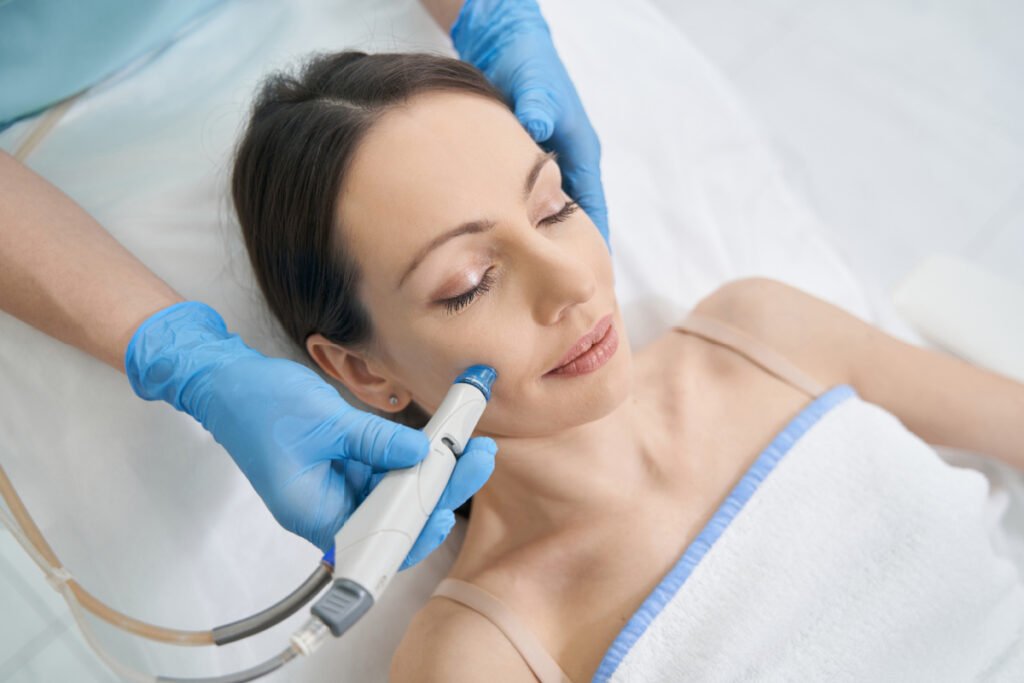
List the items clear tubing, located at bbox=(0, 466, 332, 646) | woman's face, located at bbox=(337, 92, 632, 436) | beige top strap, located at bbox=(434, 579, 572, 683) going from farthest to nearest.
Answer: beige top strap, located at bbox=(434, 579, 572, 683)
woman's face, located at bbox=(337, 92, 632, 436)
clear tubing, located at bbox=(0, 466, 332, 646)

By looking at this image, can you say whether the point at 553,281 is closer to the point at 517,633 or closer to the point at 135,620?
the point at 517,633

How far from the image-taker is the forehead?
1.09 meters

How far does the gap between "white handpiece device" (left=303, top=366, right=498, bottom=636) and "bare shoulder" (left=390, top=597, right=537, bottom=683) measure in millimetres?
258

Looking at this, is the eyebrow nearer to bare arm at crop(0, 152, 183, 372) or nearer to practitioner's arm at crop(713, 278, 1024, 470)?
bare arm at crop(0, 152, 183, 372)

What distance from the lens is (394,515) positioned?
37.8 inches

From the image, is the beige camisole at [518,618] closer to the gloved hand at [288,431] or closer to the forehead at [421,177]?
the gloved hand at [288,431]

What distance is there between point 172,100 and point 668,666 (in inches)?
48.4

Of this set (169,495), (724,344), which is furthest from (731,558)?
(169,495)

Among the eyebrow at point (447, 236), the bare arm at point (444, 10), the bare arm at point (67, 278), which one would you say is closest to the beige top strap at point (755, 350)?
the eyebrow at point (447, 236)

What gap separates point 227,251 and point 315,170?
384 millimetres

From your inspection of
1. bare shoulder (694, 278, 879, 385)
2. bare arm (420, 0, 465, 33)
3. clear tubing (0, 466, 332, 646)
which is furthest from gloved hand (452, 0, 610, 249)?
clear tubing (0, 466, 332, 646)

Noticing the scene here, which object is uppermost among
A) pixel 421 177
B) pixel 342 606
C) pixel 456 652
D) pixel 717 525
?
pixel 421 177

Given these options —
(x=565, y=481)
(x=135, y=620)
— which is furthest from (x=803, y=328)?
(x=135, y=620)

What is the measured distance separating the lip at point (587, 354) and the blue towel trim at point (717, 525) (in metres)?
0.31
